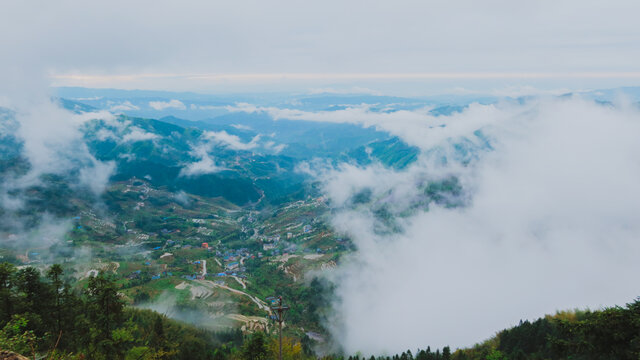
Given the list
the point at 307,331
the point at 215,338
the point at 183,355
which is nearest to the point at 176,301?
the point at 215,338

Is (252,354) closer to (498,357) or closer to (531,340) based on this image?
(498,357)

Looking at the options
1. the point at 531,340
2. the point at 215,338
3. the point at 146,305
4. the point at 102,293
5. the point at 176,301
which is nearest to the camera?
the point at 102,293

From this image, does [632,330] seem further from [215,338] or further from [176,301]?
[176,301]

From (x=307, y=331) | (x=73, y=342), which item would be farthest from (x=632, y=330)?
(x=307, y=331)

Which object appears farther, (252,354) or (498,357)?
(498,357)

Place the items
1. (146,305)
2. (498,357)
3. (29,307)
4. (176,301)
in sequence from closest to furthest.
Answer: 1. (29,307)
2. (498,357)
3. (146,305)
4. (176,301)

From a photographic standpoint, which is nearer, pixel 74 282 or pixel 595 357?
pixel 595 357

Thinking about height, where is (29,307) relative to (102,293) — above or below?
below

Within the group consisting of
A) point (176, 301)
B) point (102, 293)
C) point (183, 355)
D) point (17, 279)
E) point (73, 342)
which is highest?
point (102, 293)

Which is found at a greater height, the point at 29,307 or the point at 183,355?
the point at 29,307
